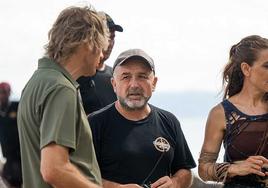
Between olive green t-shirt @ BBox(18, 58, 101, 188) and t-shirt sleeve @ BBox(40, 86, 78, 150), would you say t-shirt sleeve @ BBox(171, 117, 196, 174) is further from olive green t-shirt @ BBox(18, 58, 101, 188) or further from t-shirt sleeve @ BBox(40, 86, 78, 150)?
t-shirt sleeve @ BBox(40, 86, 78, 150)

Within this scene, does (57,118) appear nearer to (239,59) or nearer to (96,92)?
(239,59)

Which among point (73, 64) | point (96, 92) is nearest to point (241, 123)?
point (96, 92)

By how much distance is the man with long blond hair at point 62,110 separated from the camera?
378 centimetres

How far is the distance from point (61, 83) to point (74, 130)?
0.27m

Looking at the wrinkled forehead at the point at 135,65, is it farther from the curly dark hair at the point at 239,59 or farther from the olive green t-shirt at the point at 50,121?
the olive green t-shirt at the point at 50,121

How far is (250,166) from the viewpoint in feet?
16.6

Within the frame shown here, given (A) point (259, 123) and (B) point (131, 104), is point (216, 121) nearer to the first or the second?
(A) point (259, 123)

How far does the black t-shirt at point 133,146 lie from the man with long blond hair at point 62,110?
881 millimetres

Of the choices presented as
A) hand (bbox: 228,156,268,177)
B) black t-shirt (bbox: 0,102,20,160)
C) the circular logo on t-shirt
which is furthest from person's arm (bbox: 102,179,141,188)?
black t-shirt (bbox: 0,102,20,160)

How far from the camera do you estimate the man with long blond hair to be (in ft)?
12.4

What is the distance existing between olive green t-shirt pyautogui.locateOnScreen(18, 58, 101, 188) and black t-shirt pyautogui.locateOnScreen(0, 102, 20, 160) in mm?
1759

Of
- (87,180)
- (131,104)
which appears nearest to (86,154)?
(87,180)

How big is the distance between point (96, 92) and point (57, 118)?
7.28 feet

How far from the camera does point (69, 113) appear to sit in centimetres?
381
